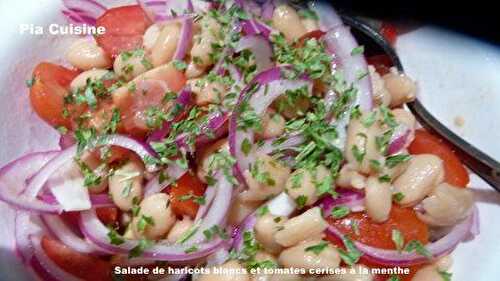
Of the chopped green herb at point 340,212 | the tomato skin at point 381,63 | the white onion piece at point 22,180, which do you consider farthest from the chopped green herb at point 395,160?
the white onion piece at point 22,180

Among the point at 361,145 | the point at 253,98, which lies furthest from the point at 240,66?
the point at 361,145

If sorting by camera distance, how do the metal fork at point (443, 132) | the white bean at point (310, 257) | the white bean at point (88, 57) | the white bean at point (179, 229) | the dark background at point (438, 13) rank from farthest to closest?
the dark background at point (438, 13) < the white bean at point (88, 57) < the metal fork at point (443, 132) < the white bean at point (179, 229) < the white bean at point (310, 257)

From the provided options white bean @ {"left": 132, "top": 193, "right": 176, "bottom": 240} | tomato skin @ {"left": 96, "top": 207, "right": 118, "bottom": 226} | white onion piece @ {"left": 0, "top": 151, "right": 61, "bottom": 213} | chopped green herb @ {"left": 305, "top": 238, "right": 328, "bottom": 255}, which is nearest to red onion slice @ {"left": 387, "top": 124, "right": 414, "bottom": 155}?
chopped green herb @ {"left": 305, "top": 238, "right": 328, "bottom": 255}

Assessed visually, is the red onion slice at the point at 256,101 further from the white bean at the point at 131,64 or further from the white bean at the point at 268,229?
the white bean at the point at 131,64

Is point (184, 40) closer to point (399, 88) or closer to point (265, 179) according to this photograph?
point (265, 179)

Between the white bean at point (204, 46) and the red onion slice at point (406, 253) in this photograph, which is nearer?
the red onion slice at point (406, 253)

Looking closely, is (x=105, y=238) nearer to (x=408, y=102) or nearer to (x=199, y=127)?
(x=199, y=127)

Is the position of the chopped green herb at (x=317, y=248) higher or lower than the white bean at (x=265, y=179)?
lower
